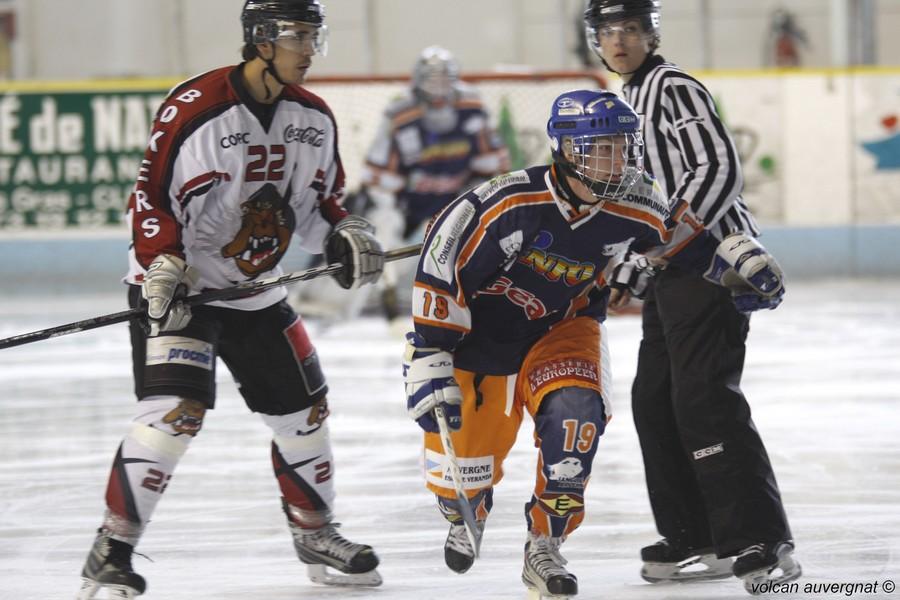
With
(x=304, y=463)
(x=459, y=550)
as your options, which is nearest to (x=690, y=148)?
(x=459, y=550)

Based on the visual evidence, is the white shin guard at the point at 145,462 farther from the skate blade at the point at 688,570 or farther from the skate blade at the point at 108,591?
the skate blade at the point at 688,570

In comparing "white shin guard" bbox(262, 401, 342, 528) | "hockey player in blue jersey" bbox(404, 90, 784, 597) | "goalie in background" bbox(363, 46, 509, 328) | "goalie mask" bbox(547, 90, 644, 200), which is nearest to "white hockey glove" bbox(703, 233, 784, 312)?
"hockey player in blue jersey" bbox(404, 90, 784, 597)

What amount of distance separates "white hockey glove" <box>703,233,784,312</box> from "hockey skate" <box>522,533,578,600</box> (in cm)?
64

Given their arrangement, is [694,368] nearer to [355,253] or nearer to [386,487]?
[355,253]

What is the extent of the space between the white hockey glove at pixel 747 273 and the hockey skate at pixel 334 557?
38.2 inches

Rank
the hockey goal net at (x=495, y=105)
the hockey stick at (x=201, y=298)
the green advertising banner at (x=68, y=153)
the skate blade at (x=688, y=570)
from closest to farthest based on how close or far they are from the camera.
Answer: the hockey stick at (x=201, y=298) < the skate blade at (x=688, y=570) < the hockey goal net at (x=495, y=105) < the green advertising banner at (x=68, y=153)

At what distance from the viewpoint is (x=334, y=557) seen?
306cm

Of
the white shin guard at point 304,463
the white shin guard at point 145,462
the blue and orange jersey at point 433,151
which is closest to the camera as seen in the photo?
the white shin guard at point 145,462

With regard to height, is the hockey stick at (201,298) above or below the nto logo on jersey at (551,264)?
below

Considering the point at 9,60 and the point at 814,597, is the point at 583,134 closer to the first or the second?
the point at 814,597

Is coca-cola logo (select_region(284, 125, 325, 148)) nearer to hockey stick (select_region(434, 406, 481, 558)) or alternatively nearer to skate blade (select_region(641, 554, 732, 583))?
hockey stick (select_region(434, 406, 481, 558))

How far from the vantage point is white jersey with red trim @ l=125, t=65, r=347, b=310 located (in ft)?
9.43

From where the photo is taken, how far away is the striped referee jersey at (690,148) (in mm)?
2904

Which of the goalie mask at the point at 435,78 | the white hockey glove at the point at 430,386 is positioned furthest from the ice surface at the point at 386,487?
the goalie mask at the point at 435,78
